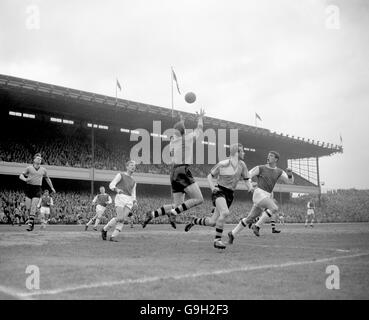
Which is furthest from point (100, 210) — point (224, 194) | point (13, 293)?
point (13, 293)

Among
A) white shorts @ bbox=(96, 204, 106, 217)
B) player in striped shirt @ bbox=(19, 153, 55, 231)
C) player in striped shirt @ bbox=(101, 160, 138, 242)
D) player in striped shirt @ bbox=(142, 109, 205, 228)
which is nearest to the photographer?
player in striped shirt @ bbox=(142, 109, 205, 228)

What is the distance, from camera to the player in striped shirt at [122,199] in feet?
34.1

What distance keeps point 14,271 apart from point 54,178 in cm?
3094

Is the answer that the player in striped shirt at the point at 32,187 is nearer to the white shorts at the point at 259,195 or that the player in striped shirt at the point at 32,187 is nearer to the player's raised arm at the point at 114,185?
the player's raised arm at the point at 114,185

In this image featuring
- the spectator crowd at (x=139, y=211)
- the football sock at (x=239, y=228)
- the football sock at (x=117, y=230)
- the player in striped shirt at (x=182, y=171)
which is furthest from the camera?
the spectator crowd at (x=139, y=211)

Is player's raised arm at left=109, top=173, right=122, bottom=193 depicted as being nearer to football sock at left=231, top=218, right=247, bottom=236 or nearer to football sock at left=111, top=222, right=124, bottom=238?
football sock at left=111, top=222, right=124, bottom=238

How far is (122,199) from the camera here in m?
10.6

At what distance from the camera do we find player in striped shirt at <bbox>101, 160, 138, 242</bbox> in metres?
10.4

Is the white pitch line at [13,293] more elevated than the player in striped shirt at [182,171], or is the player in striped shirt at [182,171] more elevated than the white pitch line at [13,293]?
the player in striped shirt at [182,171]

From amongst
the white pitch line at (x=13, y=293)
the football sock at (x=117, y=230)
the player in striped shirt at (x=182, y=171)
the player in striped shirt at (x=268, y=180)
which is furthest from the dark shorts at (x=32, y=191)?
the white pitch line at (x=13, y=293)

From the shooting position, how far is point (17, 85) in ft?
100

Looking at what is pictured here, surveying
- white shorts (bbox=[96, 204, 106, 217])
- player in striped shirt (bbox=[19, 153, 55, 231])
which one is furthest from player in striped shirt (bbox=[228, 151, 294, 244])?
white shorts (bbox=[96, 204, 106, 217])

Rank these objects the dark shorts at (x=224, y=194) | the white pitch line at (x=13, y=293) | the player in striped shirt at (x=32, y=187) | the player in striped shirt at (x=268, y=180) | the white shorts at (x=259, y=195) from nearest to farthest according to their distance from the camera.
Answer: the white pitch line at (x=13, y=293) → the dark shorts at (x=224, y=194) → the player in striped shirt at (x=268, y=180) → the white shorts at (x=259, y=195) → the player in striped shirt at (x=32, y=187)
